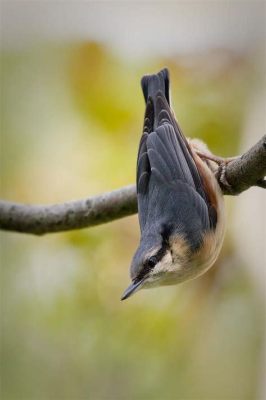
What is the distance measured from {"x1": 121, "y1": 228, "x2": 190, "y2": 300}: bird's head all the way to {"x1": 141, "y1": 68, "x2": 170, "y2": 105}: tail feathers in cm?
79

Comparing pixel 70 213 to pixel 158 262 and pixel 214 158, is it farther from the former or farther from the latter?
pixel 214 158

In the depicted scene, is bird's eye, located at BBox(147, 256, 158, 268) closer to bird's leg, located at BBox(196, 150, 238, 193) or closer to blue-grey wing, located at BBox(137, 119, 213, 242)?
blue-grey wing, located at BBox(137, 119, 213, 242)

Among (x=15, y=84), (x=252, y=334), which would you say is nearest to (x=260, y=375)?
(x=252, y=334)

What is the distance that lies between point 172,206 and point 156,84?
715 mm

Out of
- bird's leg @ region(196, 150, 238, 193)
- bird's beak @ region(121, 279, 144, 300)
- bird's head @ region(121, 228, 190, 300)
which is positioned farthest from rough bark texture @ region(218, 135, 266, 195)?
bird's beak @ region(121, 279, 144, 300)

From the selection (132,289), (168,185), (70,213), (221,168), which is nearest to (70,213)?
(70,213)

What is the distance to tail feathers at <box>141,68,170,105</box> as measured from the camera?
3.83 metres

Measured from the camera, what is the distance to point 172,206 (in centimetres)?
346

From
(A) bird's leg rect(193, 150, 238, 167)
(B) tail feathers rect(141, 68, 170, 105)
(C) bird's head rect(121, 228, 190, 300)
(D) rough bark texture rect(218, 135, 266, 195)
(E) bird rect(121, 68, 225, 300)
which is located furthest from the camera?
(B) tail feathers rect(141, 68, 170, 105)

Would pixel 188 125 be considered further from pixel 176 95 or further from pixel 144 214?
pixel 144 214

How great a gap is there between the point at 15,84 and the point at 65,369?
5.68 ft

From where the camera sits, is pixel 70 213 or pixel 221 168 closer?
pixel 221 168

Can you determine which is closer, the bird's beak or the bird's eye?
the bird's beak

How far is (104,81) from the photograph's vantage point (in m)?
4.38
